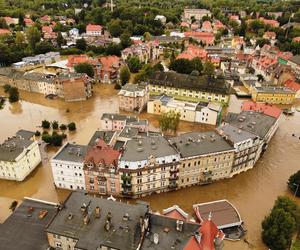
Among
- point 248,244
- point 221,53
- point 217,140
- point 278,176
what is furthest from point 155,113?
point 221,53

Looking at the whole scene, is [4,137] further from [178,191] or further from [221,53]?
[221,53]

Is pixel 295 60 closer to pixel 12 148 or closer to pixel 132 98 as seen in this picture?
pixel 132 98

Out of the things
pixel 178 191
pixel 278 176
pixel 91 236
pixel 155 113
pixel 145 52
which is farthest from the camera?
pixel 145 52

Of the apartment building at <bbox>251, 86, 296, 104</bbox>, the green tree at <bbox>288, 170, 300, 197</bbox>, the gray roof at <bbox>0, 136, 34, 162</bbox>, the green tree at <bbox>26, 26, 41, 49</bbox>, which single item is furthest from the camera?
the green tree at <bbox>26, 26, 41, 49</bbox>

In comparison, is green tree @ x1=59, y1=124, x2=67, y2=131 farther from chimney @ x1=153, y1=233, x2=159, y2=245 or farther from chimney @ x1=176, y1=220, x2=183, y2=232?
chimney @ x1=176, y1=220, x2=183, y2=232

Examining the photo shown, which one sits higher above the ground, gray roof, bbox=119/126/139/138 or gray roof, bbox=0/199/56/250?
gray roof, bbox=119/126/139/138

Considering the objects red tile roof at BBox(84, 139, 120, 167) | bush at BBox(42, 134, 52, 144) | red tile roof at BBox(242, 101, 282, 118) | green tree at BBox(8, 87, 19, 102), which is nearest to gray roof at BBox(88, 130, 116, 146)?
red tile roof at BBox(84, 139, 120, 167)
